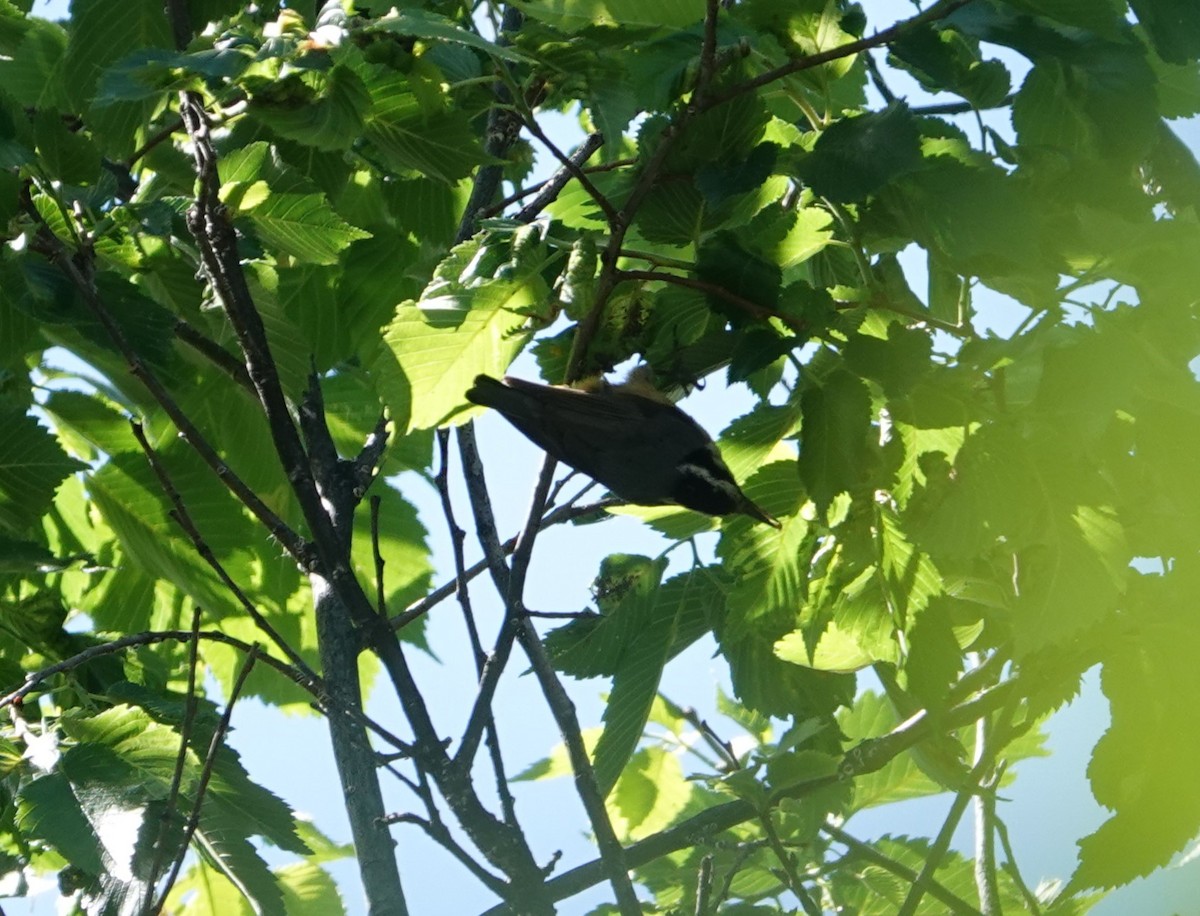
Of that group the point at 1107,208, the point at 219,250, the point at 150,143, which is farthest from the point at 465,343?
the point at 1107,208

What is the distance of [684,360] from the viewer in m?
1.88

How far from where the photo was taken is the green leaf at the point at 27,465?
2303mm

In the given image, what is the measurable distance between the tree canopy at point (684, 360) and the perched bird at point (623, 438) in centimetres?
12

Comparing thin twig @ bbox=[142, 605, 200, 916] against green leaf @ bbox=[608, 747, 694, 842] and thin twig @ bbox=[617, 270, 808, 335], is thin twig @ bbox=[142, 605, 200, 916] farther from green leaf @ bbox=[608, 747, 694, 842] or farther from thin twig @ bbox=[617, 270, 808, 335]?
green leaf @ bbox=[608, 747, 694, 842]

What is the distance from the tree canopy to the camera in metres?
1.60

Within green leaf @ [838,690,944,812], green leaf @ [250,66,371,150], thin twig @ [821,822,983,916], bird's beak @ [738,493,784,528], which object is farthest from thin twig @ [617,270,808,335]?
green leaf @ [838,690,944,812]

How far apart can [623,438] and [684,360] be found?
43.5 inches

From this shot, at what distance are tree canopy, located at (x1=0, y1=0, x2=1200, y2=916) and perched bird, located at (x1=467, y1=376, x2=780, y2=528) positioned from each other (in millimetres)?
121

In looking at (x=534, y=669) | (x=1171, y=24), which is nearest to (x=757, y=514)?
(x=534, y=669)

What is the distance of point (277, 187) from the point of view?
7.06 ft

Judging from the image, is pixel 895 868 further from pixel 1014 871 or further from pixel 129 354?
pixel 129 354

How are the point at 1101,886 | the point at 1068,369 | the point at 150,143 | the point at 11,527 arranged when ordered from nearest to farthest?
1. the point at 1068,369
2. the point at 1101,886
3. the point at 150,143
4. the point at 11,527

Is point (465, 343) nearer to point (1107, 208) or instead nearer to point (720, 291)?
point (720, 291)

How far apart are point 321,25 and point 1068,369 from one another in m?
1.07
